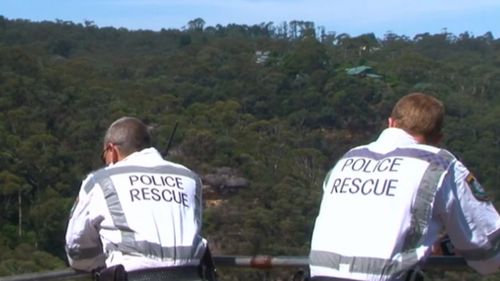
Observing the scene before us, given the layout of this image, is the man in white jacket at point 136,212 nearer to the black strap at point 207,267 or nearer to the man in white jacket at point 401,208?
the black strap at point 207,267

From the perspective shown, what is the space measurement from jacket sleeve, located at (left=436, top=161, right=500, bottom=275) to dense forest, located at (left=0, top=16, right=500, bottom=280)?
176 centimetres

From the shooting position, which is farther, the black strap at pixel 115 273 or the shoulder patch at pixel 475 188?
the black strap at pixel 115 273

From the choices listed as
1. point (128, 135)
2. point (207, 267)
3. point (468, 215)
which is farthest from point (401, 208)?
point (128, 135)

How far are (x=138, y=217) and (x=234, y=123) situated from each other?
3246 cm

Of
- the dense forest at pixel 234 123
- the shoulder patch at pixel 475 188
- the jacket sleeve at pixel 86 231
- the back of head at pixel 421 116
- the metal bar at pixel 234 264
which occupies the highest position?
the back of head at pixel 421 116

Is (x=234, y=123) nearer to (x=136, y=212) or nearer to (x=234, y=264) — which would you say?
(x=234, y=264)

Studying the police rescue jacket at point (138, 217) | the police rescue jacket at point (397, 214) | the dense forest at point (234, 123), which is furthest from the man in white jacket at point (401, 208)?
the dense forest at point (234, 123)

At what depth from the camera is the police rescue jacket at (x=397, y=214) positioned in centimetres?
409

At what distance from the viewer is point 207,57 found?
180ft

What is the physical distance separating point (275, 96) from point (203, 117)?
29.2 feet

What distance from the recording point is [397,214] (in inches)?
161

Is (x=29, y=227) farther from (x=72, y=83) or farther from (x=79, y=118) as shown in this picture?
(x=72, y=83)

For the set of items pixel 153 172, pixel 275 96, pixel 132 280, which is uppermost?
pixel 153 172

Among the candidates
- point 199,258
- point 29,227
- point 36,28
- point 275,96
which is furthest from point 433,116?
point 36,28
